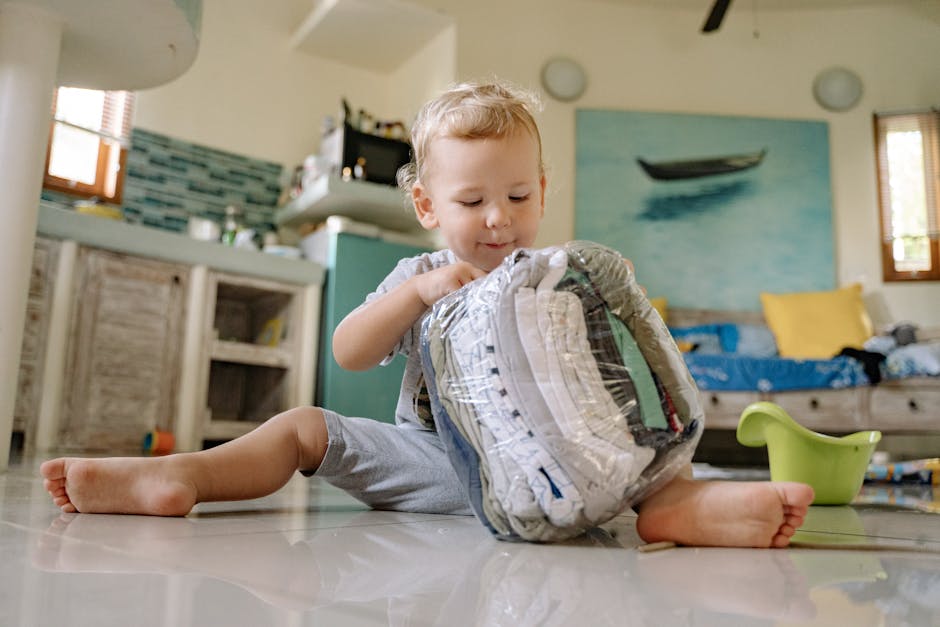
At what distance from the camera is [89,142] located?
333 cm

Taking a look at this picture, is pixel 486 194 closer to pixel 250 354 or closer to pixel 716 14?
pixel 250 354

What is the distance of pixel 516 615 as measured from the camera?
0.45 metres

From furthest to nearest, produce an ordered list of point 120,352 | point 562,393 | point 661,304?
point 661,304
point 120,352
point 562,393

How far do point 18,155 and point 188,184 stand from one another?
202cm

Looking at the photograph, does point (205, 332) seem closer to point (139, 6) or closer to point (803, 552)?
point (139, 6)

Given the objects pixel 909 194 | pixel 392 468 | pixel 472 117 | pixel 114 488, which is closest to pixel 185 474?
pixel 114 488

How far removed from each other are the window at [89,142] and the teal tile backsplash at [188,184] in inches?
2.1

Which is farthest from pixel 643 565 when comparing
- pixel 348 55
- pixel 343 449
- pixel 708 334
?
pixel 348 55

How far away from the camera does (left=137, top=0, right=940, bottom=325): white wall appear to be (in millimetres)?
3900

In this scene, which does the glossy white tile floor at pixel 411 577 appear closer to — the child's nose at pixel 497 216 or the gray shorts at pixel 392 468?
the gray shorts at pixel 392 468

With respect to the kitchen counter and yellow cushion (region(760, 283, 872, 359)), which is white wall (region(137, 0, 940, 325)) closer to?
yellow cushion (region(760, 283, 872, 359))

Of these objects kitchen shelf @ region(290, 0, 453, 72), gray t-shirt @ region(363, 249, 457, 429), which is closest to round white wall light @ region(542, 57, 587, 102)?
kitchen shelf @ region(290, 0, 453, 72)

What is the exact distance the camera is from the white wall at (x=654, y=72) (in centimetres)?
390

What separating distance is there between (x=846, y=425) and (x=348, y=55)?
2.98 m
